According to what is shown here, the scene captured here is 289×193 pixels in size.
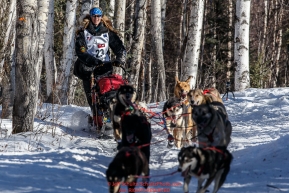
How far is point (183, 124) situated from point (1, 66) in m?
4.01

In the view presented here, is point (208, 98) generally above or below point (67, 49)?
below

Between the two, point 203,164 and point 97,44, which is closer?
point 203,164

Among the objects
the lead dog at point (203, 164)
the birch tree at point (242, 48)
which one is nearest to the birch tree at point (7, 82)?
the lead dog at point (203, 164)

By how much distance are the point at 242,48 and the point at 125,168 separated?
9.51 metres

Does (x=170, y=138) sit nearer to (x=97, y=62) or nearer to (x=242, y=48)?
(x=97, y=62)

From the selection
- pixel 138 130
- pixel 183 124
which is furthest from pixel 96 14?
pixel 138 130

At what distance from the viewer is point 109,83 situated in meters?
7.71

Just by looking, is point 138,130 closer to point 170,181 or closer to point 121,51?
point 170,181

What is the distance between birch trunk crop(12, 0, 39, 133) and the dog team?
169 centimetres

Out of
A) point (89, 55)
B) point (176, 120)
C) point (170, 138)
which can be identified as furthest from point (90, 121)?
point (170, 138)

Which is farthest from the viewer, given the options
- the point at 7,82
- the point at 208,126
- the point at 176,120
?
the point at 7,82

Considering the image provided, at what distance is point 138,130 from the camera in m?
5.02

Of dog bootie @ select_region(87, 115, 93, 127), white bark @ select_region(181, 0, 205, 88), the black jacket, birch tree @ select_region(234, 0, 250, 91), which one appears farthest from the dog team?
birch tree @ select_region(234, 0, 250, 91)

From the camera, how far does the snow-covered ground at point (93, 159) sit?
498 cm
